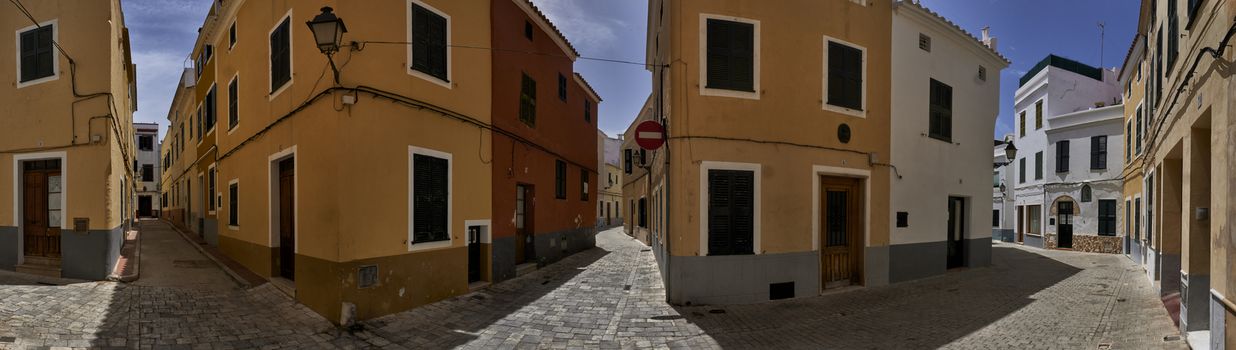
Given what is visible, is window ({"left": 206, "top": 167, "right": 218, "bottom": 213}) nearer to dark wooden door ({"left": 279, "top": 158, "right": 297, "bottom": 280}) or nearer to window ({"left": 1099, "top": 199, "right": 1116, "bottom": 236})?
dark wooden door ({"left": 279, "top": 158, "right": 297, "bottom": 280})

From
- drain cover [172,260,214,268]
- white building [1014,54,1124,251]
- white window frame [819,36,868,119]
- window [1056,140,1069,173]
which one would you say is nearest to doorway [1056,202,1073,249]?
white building [1014,54,1124,251]

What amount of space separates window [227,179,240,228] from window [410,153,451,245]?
5888 mm

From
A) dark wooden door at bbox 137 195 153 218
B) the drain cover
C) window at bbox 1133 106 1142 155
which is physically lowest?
dark wooden door at bbox 137 195 153 218

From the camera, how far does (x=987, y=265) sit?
13.0 metres

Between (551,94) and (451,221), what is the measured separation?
20.0 ft

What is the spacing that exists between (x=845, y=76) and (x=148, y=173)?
4938 centimetres

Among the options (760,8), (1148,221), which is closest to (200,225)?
(760,8)

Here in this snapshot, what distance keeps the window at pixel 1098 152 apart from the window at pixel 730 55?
1938cm

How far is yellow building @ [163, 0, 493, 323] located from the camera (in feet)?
22.7

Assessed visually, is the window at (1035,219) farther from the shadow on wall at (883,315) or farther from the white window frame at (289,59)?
the white window frame at (289,59)

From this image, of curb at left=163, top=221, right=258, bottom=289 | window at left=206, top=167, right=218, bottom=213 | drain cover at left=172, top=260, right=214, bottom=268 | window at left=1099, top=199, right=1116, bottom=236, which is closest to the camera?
curb at left=163, top=221, right=258, bottom=289

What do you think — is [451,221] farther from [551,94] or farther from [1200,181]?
[1200,181]

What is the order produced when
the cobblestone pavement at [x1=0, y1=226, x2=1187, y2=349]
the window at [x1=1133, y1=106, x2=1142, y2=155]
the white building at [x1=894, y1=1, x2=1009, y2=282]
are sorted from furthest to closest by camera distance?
1. the window at [x1=1133, y1=106, x2=1142, y2=155]
2. the white building at [x1=894, y1=1, x2=1009, y2=282]
3. the cobblestone pavement at [x1=0, y1=226, x2=1187, y2=349]

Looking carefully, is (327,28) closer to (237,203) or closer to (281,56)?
(281,56)
